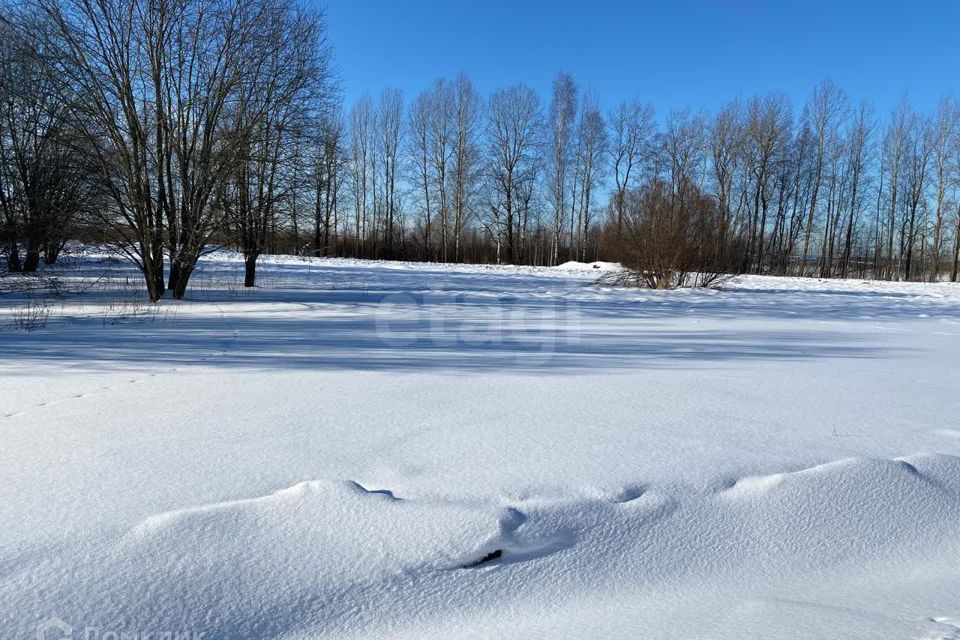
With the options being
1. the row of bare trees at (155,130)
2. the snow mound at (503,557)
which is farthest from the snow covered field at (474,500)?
the row of bare trees at (155,130)

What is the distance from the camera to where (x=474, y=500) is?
6.88ft

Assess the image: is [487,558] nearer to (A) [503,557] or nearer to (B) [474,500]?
(A) [503,557]

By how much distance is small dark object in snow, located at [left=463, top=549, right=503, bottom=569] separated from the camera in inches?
68.7

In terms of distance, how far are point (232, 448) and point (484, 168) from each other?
31.2m

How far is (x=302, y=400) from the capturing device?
3.50m

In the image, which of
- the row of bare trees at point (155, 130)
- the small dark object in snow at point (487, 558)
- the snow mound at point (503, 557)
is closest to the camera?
the snow mound at point (503, 557)

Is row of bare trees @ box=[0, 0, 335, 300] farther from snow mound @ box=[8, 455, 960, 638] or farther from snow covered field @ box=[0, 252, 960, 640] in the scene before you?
snow mound @ box=[8, 455, 960, 638]

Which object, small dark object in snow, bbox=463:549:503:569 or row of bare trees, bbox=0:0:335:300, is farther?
row of bare trees, bbox=0:0:335:300

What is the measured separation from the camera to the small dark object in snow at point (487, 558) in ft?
5.72

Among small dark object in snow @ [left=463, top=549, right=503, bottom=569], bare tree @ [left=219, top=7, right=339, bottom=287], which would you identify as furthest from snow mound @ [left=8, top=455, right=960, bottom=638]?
bare tree @ [left=219, top=7, right=339, bottom=287]

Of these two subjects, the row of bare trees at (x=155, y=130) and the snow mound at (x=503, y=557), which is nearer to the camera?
the snow mound at (x=503, y=557)

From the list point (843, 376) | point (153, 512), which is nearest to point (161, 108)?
point (153, 512)

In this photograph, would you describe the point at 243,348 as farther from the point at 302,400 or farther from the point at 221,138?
the point at 221,138

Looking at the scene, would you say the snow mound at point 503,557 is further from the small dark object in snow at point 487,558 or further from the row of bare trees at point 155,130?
the row of bare trees at point 155,130
